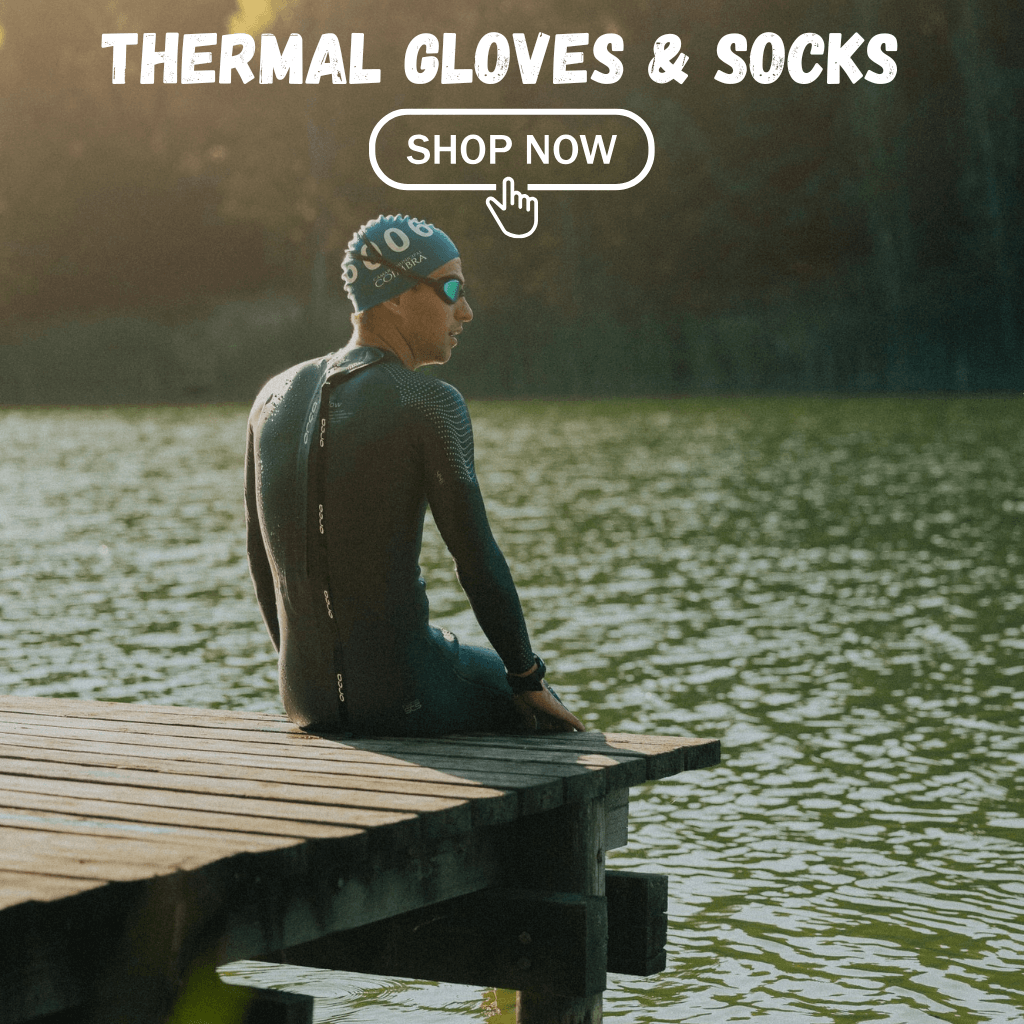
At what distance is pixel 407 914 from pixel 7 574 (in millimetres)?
13567

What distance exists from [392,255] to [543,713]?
4.13 ft

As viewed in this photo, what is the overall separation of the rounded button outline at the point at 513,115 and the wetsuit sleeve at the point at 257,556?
45.5m

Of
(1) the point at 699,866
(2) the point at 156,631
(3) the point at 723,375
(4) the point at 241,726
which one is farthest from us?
(3) the point at 723,375

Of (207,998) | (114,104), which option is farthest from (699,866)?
(114,104)

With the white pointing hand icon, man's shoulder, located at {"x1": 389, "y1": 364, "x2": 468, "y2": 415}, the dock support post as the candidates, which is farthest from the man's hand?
the white pointing hand icon

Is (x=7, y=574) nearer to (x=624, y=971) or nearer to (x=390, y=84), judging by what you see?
(x=624, y=971)

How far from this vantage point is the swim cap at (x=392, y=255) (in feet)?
16.1

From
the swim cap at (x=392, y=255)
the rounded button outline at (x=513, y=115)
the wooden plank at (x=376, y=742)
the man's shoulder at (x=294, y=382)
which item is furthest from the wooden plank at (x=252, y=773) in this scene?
the rounded button outline at (x=513, y=115)

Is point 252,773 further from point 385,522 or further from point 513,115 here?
point 513,115

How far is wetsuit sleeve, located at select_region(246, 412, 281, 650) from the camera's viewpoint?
5.09 meters

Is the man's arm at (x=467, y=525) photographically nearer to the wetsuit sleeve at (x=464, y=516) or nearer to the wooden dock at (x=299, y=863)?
the wetsuit sleeve at (x=464, y=516)

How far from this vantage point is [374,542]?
4.78 m

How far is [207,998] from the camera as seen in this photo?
147 inches

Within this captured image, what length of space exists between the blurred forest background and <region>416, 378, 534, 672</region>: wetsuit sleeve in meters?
48.1
